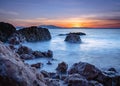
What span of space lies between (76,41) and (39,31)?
15.1m

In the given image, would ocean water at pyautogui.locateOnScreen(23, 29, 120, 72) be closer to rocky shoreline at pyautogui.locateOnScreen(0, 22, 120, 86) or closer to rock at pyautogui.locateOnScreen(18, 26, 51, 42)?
rocky shoreline at pyautogui.locateOnScreen(0, 22, 120, 86)

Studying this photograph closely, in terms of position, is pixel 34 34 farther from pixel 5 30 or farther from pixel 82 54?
pixel 82 54

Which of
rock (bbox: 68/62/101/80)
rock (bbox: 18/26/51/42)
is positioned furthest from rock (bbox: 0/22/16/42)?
rock (bbox: 68/62/101/80)

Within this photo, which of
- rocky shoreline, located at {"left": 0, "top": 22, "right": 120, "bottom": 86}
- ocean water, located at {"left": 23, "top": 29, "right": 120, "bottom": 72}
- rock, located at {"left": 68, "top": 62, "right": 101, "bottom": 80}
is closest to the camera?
rocky shoreline, located at {"left": 0, "top": 22, "right": 120, "bottom": 86}

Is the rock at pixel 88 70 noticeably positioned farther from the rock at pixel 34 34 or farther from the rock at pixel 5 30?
the rock at pixel 34 34

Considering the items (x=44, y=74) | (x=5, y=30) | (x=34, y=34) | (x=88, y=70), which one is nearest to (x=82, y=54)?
(x=88, y=70)

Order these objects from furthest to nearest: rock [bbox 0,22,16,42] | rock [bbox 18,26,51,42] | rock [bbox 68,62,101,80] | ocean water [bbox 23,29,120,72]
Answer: rock [bbox 18,26,51,42] < rock [bbox 0,22,16,42] < ocean water [bbox 23,29,120,72] < rock [bbox 68,62,101,80]

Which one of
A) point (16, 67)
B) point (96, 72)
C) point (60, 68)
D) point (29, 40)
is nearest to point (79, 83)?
point (96, 72)

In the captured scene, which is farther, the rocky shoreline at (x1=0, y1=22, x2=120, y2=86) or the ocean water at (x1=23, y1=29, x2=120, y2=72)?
the ocean water at (x1=23, y1=29, x2=120, y2=72)

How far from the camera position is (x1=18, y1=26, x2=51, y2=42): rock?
54750 mm

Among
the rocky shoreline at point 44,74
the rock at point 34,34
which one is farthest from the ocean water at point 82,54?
the rock at point 34,34

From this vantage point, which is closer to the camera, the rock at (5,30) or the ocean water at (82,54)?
the ocean water at (82,54)

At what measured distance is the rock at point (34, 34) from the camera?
54750 mm

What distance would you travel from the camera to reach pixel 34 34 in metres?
→ 58.3
